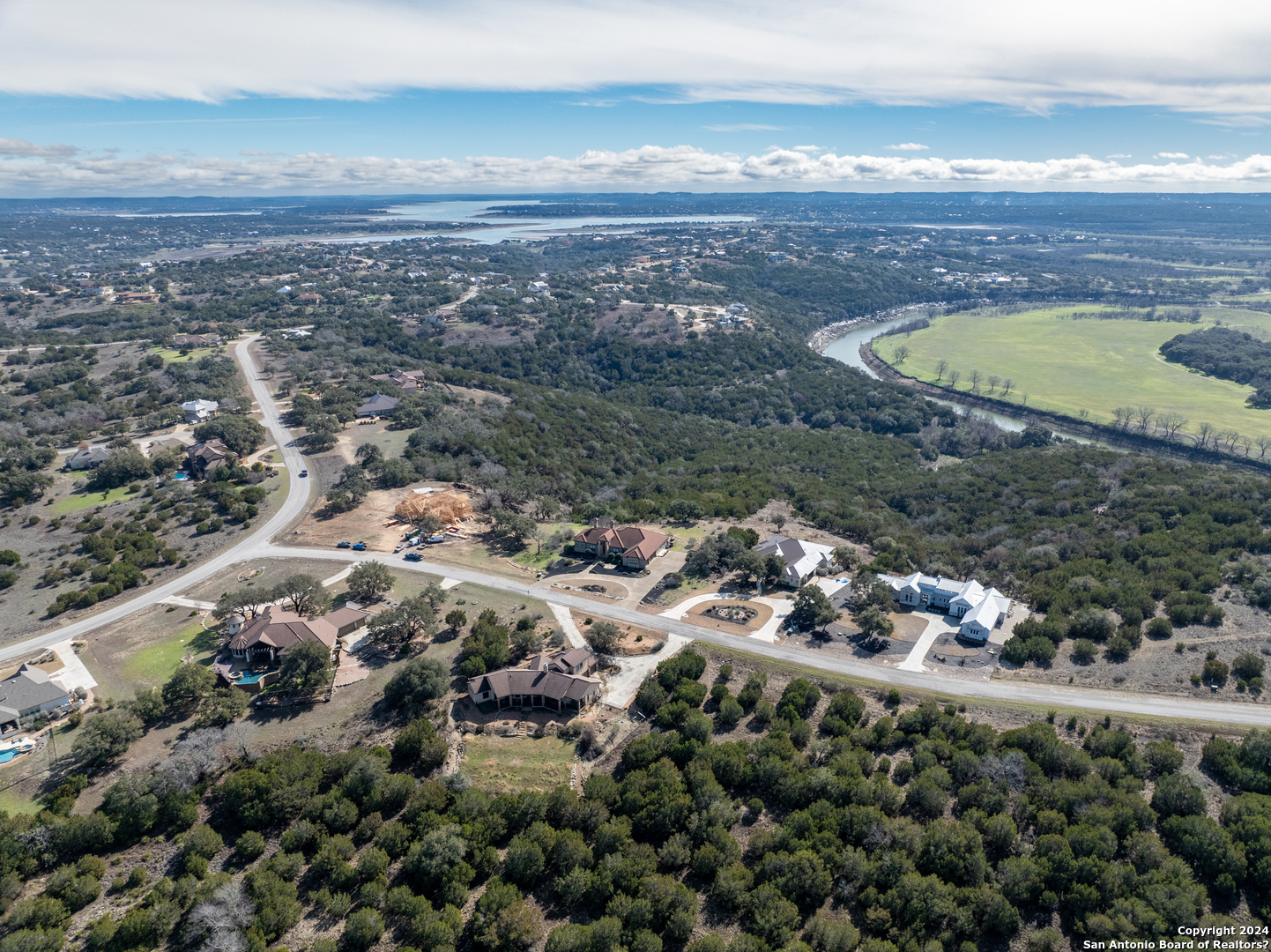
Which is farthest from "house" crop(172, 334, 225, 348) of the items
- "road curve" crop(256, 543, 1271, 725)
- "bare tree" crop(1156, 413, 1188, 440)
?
"bare tree" crop(1156, 413, 1188, 440)

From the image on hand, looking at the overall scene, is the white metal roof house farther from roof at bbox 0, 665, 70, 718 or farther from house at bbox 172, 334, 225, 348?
house at bbox 172, 334, 225, 348

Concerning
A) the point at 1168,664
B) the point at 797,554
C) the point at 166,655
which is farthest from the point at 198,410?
the point at 1168,664

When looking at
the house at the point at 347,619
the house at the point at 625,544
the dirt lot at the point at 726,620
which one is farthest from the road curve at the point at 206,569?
the dirt lot at the point at 726,620

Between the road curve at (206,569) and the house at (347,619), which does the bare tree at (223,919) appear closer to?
the house at (347,619)

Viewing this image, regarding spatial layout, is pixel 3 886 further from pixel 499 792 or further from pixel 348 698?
pixel 499 792

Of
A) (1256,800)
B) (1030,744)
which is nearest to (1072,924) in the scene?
(1030,744)

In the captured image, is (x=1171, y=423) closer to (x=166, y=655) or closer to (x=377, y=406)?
(x=377, y=406)
